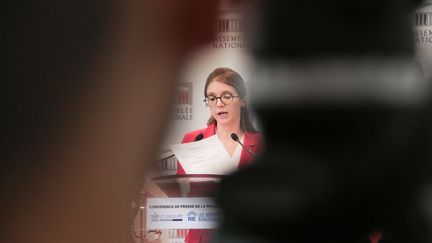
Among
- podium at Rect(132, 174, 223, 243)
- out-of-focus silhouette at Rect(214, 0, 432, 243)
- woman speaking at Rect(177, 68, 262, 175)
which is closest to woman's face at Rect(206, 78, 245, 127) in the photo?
woman speaking at Rect(177, 68, 262, 175)

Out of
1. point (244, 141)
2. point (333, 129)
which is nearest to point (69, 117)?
point (333, 129)

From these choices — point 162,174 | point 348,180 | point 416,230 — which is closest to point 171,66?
point 162,174

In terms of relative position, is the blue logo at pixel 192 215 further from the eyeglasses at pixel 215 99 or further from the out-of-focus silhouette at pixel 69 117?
the eyeglasses at pixel 215 99

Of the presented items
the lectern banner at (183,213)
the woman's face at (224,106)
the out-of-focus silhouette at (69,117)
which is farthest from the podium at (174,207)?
the woman's face at (224,106)

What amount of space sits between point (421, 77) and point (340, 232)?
0.28 meters

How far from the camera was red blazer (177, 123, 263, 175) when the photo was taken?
0.82 metres

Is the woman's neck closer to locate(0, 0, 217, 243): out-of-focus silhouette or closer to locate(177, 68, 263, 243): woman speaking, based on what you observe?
locate(177, 68, 263, 243): woman speaking

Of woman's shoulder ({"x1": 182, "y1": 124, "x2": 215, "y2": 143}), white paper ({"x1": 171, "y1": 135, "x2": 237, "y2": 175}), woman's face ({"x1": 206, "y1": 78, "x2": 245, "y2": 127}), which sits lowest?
white paper ({"x1": 171, "y1": 135, "x2": 237, "y2": 175})

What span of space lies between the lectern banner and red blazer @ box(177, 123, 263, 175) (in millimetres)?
75

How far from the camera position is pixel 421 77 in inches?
30.4

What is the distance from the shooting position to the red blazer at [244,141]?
0.82 m

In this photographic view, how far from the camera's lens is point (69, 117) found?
0.66 meters

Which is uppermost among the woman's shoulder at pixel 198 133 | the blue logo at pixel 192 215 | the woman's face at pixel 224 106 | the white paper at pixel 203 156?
the woman's face at pixel 224 106

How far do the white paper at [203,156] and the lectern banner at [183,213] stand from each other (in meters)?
0.07
